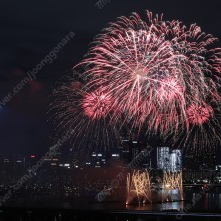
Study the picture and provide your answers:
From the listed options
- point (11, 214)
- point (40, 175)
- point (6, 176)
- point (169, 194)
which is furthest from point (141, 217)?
point (40, 175)

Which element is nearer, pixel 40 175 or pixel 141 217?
pixel 141 217

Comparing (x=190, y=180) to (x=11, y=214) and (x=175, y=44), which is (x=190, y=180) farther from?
(x=175, y=44)

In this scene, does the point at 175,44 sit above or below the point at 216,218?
above

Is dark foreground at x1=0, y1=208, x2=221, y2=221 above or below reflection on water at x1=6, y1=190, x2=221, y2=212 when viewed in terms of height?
below

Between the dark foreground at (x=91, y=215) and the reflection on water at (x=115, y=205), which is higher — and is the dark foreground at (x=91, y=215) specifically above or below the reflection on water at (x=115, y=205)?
below

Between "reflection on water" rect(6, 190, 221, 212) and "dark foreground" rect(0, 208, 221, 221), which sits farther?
"reflection on water" rect(6, 190, 221, 212)

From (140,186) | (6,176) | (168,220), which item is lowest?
(168,220)

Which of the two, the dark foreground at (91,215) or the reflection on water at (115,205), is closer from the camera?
the dark foreground at (91,215)

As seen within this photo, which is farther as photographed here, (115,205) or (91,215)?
(115,205)

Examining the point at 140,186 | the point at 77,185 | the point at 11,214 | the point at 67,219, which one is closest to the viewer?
the point at 67,219

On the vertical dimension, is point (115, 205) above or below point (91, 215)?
above

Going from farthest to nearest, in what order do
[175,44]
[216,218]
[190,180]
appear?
1. [190,180]
2. [216,218]
3. [175,44]
